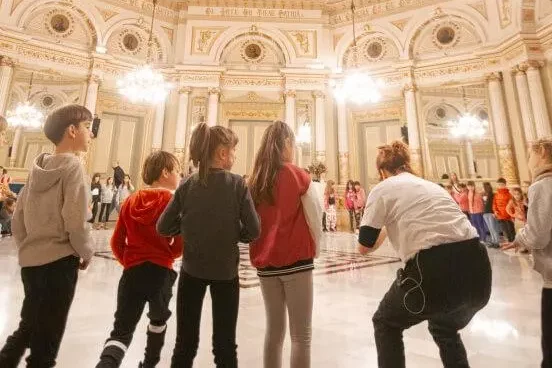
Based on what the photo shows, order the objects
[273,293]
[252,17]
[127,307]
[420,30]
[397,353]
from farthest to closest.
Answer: [252,17] < [420,30] < [127,307] < [273,293] < [397,353]

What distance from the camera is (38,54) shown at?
10984 mm

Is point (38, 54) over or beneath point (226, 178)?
over

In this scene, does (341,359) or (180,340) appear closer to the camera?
(180,340)

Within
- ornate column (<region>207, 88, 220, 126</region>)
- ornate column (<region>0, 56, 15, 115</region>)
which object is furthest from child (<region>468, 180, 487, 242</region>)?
ornate column (<region>0, 56, 15, 115</region>)

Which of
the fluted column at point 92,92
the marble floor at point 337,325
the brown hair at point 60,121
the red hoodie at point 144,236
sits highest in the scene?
the fluted column at point 92,92

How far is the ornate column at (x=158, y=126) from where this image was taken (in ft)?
40.5

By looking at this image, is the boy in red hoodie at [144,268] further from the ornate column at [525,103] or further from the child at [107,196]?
the ornate column at [525,103]

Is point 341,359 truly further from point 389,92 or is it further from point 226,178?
point 389,92

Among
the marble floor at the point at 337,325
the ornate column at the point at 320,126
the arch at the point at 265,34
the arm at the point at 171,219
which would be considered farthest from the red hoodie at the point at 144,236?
the arch at the point at 265,34

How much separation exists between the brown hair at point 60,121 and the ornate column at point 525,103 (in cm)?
1199

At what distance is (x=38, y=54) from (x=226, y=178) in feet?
41.9


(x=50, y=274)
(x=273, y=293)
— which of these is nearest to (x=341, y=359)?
(x=273, y=293)

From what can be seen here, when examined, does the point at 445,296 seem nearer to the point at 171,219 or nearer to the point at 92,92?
the point at 171,219

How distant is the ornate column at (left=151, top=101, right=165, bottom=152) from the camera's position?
12336 millimetres
